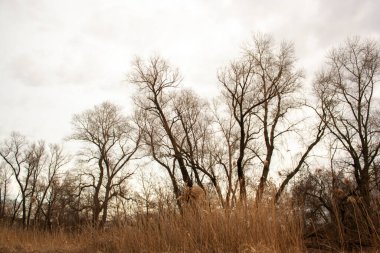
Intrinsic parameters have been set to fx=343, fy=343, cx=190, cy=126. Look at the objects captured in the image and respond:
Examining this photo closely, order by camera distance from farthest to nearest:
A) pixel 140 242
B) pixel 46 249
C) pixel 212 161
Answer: pixel 212 161 → pixel 46 249 → pixel 140 242

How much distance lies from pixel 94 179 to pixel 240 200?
31058mm

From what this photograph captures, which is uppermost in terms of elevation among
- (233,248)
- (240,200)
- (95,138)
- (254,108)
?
(95,138)

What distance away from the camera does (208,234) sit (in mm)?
6465

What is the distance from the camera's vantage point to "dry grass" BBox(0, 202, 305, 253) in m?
5.73

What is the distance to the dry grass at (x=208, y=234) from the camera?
18.8 feet

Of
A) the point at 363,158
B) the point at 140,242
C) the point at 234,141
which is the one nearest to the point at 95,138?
the point at 234,141

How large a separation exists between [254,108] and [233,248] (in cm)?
1744

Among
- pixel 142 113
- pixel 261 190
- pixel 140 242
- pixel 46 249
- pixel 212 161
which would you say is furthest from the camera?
pixel 142 113

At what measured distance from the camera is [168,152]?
23.5m

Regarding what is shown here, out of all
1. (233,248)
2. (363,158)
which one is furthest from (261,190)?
(363,158)

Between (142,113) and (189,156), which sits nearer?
(189,156)

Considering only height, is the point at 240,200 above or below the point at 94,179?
below

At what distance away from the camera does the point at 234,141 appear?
23.7m

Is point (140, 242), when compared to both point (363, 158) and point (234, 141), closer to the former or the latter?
point (234, 141)
